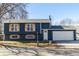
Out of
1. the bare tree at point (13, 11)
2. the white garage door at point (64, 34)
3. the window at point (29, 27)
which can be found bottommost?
the white garage door at point (64, 34)

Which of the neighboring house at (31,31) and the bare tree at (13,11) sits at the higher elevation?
the bare tree at (13,11)

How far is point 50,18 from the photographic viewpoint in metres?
11.3

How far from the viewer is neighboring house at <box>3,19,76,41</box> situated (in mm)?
11242

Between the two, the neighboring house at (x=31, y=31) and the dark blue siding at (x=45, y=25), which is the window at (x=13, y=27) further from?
the dark blue siding at (x=45, y=25)

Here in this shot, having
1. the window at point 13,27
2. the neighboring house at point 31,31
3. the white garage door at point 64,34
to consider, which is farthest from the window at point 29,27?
the white garage door at point 64,34

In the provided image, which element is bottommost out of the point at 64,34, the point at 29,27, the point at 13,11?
the point at 64,34

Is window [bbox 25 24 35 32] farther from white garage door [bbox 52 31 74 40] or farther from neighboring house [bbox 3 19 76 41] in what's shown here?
white garage door [bbox 52 31 74 40]

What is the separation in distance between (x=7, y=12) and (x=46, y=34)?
68cm

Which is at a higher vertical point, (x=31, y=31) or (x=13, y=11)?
(x=13, y=11)

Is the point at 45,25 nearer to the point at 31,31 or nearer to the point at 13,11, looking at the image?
the point at 31,31

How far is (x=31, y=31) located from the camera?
11.3 m

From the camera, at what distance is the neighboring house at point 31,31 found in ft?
36.9

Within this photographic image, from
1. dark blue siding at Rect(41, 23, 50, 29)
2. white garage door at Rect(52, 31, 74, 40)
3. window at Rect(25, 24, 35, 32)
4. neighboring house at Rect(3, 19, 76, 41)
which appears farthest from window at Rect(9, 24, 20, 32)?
white garage door at Rect(52, 31, 74, 40)

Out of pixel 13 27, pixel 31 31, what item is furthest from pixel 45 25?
pixel 13 27
